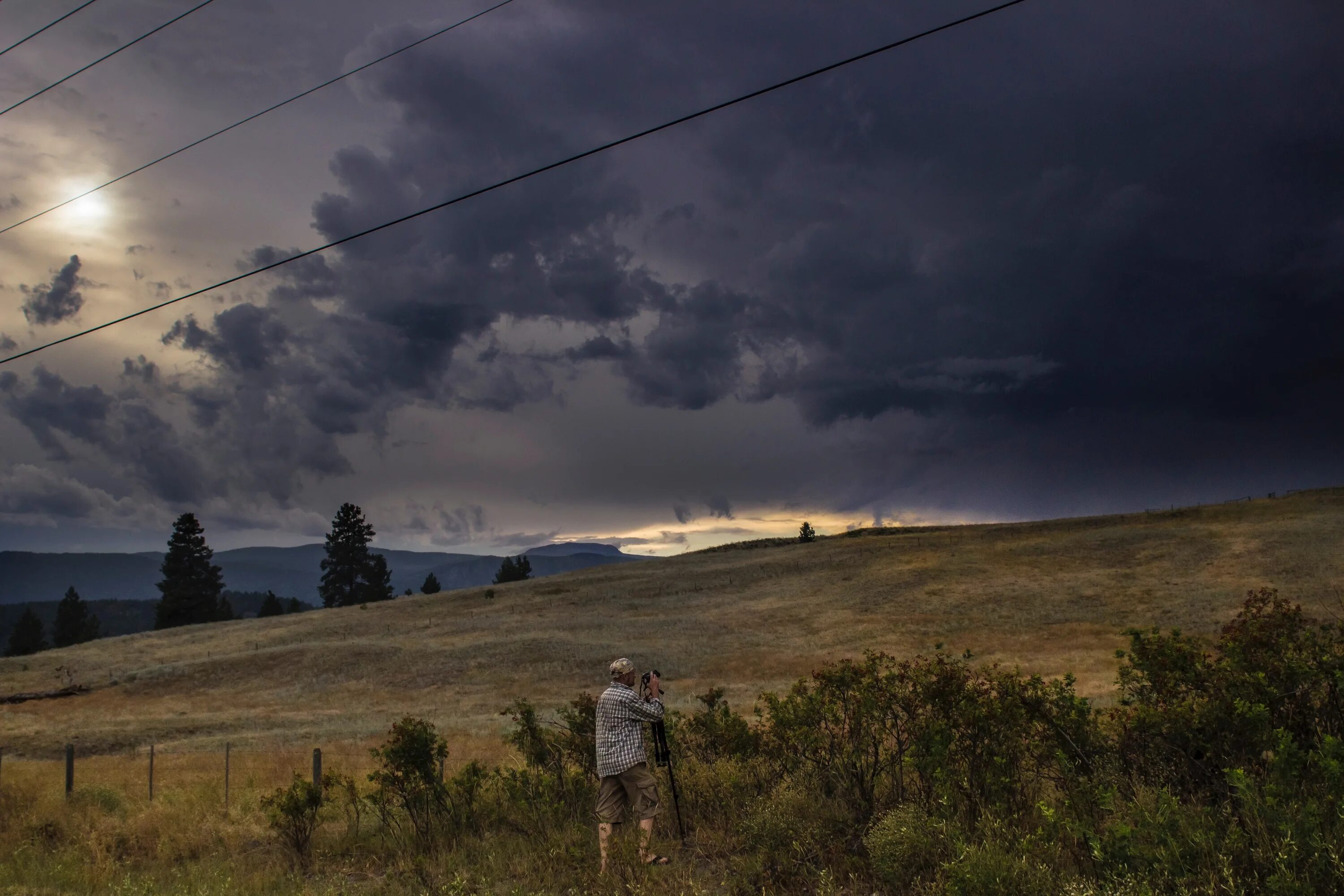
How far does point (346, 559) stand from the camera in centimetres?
10469

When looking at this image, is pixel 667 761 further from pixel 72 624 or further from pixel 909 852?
pixel 72 624

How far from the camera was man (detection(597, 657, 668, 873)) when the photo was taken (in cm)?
788

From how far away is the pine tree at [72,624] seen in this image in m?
92.6

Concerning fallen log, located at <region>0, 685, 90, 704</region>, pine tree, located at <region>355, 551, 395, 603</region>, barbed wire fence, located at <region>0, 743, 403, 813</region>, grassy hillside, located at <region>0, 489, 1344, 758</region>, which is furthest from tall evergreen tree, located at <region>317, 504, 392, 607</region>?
barbed wire fence, located at <region>0, 743, 403, 813</region>

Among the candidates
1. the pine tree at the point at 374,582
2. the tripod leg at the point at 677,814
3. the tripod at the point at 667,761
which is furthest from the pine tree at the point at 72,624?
the tripod leg at the point at 677,814

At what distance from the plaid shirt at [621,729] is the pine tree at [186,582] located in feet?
318

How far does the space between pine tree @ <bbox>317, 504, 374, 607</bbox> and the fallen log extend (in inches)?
2312

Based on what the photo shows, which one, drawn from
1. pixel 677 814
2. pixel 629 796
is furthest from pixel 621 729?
pixel 677 814

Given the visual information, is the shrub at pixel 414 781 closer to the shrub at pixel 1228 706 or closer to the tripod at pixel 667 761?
the tripod at pixel 667 761

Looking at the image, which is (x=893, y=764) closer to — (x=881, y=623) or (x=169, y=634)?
(x=881, y=623)

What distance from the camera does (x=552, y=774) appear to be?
10586mm

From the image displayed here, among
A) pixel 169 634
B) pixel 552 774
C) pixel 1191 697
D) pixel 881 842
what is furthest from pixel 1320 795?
pixel 169 634

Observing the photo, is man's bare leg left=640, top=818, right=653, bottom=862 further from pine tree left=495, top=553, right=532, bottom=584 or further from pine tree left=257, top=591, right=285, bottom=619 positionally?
pine tree left=495, top=553, right=532, bottom=584

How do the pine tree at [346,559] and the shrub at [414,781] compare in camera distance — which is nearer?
the shrub at [414,781]
